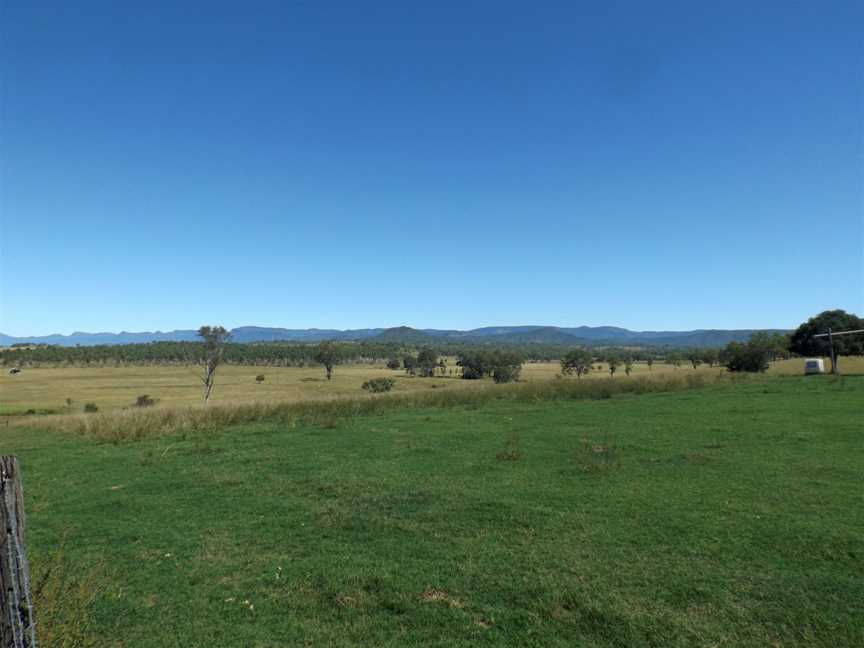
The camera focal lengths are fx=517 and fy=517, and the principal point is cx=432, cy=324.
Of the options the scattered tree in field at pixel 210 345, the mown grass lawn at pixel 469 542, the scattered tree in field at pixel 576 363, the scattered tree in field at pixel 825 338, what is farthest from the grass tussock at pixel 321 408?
the scattered tree in field at pixel 576 363

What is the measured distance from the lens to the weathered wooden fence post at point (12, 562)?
114 inches

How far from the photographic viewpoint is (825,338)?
6006cm

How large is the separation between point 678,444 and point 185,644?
1178 cm

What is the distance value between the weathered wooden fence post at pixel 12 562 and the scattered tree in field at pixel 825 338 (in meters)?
74.1

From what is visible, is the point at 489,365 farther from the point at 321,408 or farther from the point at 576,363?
the point at 321,408

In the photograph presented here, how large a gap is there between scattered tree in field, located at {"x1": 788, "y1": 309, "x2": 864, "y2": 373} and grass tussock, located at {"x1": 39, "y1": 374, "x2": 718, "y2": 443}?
142 feet

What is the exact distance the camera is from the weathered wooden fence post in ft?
9.53

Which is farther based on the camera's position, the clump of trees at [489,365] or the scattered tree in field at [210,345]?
the clump of trees at [489,365]

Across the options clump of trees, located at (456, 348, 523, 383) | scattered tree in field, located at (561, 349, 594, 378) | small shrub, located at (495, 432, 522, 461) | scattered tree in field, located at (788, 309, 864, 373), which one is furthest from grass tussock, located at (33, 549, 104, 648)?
scattered tree in field, located at (561, 349, 594, 378)

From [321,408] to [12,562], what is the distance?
2005 centimetres

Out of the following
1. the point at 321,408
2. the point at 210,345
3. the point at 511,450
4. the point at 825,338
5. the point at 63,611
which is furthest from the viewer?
the point at 825,338

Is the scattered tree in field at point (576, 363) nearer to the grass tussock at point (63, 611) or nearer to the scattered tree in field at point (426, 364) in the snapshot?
the scattered tree in field at point (426, 364)

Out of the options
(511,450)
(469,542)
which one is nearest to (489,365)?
(511,450)

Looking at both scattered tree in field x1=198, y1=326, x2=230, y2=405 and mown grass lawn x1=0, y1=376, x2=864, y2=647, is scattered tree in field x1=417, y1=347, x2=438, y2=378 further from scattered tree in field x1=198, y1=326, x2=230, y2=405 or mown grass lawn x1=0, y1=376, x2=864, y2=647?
mown grass lawn x1=0, y1=376, x2=864, y2=647
